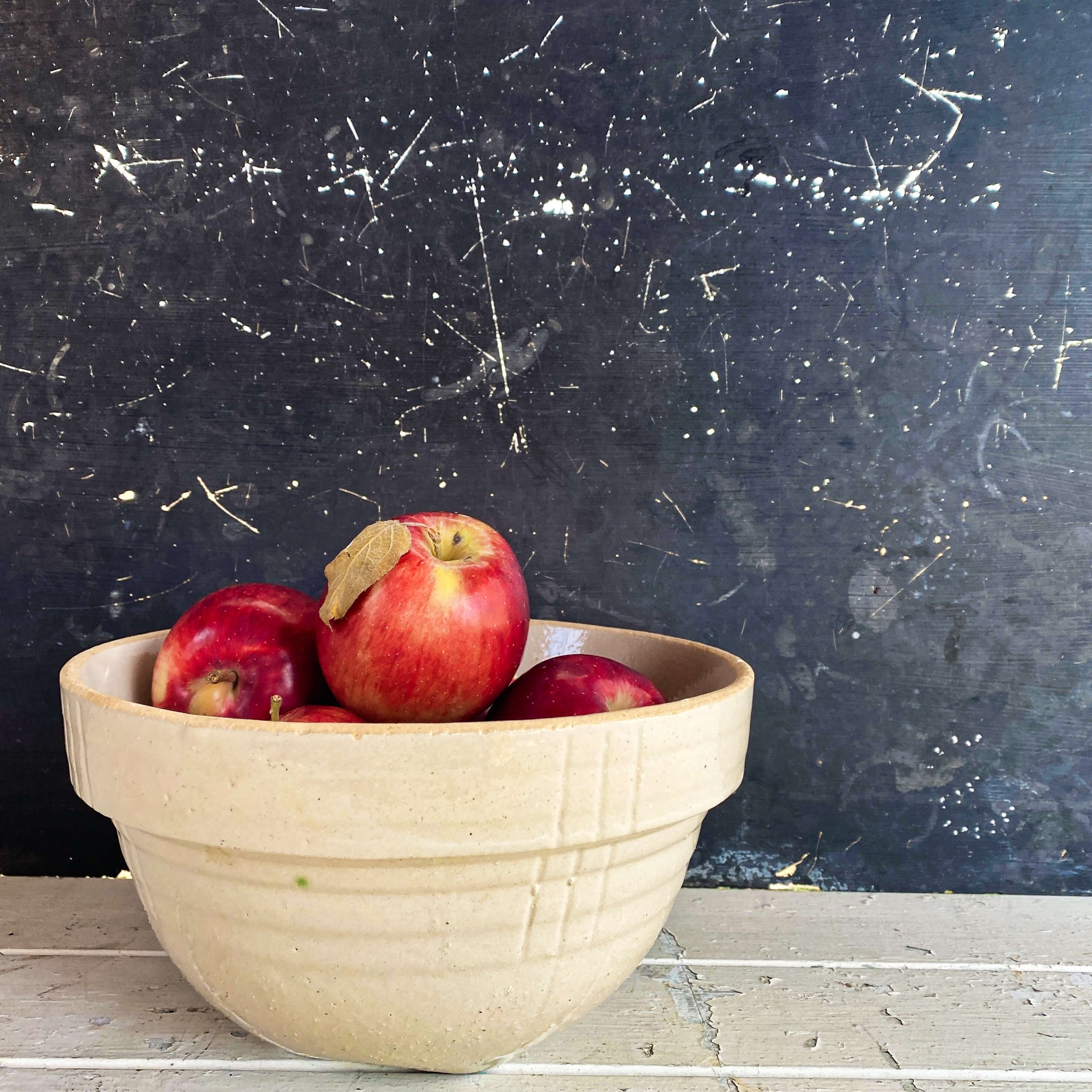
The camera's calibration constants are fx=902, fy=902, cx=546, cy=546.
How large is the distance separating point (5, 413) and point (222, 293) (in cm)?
23

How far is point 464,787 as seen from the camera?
45 centimetres

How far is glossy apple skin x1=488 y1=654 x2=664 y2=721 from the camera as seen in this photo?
57cm

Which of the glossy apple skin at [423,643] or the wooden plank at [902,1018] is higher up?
the glossy apple skin at [423,643]

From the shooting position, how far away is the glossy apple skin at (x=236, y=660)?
1.93 feet

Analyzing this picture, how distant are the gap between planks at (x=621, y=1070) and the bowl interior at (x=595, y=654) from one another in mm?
228

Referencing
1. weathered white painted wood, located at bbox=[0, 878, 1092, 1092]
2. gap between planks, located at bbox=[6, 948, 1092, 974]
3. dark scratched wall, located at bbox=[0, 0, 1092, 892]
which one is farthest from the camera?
dark scratched wall, located at bbox=[0, 0, 1092, 892]

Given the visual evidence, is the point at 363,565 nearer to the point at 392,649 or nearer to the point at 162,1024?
the point at 392,649

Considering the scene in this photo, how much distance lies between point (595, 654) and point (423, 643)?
21 cm

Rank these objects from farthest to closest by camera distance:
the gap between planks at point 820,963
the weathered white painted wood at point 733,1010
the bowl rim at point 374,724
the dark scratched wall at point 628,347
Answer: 1. the dark scratched wall at point 628,347
2. the gap between planks at point 820,963
3. the weathered white painted wood at point 733,1010
4. the bowl rim at point 374,724

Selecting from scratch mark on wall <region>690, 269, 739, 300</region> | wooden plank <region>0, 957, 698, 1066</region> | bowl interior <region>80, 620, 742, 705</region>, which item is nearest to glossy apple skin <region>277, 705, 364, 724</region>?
bowl interior <region>80, 620, 742, 705</region>

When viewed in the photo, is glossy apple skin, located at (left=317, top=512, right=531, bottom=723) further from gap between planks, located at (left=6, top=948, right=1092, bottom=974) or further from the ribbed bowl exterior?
gap between planks, located at (left=6, top=948, right=1092, bottom=974)

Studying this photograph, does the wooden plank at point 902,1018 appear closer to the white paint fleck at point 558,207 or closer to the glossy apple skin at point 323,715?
the glossy apple skin at point 323,715

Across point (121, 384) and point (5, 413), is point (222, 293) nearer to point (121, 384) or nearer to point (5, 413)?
point (121, 384)

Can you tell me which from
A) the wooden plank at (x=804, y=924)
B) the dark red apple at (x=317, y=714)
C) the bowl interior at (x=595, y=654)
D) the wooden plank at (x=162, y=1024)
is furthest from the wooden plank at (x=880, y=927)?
the dark red apple at (x=317, y=714)
